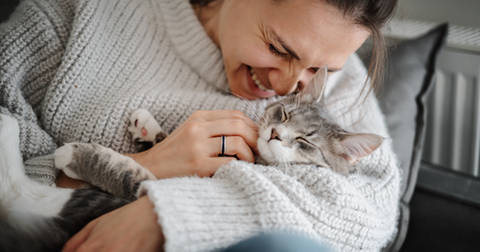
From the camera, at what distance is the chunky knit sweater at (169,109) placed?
664 millimetres

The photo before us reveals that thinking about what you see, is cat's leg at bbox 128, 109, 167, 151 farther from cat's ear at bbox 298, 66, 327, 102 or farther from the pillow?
the pillow

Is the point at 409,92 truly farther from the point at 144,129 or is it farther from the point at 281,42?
the point at 144,129

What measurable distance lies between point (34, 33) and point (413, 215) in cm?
166

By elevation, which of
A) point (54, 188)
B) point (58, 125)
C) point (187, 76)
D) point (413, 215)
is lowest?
point (413, 215)

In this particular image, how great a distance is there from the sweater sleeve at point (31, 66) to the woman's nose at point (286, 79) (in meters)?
0.76

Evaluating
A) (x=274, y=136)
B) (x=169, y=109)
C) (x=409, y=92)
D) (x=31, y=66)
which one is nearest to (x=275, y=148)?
(x=274, y=136)

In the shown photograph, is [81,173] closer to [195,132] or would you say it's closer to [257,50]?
[195,132]

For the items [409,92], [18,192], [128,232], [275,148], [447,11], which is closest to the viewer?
[128,232]

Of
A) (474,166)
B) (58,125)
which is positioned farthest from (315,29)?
(474,166)

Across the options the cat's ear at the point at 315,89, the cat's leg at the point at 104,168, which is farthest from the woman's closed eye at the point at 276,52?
the cat's leg at the point at 104,168

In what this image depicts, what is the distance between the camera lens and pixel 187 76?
3.94ft

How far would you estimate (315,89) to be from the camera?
3.36 feet

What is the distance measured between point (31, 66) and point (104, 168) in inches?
17.8

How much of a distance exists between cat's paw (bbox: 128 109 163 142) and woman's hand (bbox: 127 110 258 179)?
0.31ft
